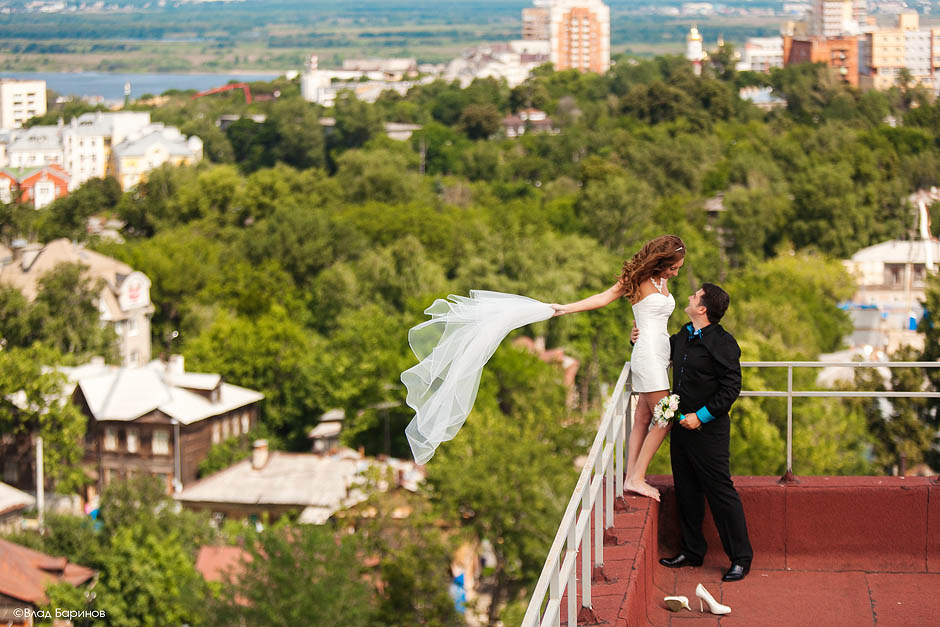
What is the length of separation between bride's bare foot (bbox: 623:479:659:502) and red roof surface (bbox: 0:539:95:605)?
65.8 ft

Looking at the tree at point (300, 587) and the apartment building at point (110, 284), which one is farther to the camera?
the apartment building at point (110, 284)

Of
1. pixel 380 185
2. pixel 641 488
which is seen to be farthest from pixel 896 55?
pixel 641 488

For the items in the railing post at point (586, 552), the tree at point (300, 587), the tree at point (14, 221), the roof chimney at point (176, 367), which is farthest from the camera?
the tree at point (14, 221)

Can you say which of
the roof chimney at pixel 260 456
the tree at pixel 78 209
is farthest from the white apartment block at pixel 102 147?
the roof chimney at pixel 260 456

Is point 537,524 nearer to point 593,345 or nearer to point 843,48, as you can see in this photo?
point 593,345

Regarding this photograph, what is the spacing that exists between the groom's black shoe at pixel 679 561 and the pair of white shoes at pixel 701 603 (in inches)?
16.8

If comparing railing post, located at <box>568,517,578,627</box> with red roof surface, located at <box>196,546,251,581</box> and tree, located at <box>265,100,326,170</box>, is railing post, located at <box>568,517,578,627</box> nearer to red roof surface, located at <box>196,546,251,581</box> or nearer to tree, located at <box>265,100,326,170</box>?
red roof surface, located at <box>196,546,251,581</box>

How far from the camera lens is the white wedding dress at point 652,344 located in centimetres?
533

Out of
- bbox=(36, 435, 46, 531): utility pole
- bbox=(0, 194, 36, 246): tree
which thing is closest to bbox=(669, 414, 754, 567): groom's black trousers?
bbox=(36, 435, 46, 531): utility pole

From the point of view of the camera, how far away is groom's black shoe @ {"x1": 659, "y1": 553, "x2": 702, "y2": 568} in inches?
218

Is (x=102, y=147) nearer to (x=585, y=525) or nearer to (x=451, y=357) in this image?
(x=451, y=357)

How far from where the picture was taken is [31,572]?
24.5 metres

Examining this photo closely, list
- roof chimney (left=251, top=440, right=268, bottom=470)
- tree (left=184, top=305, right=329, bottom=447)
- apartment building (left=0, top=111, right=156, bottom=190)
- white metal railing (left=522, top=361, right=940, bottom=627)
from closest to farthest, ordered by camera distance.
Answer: white metal railing (left=522, top=361, right=940, bottom=627), roof chimney (left=251, top=440, right=268, bottom=470), tree (left=184, top=305, right=329, bottom=447), apartment building (left=0, top=111, right=156, bottom=190)

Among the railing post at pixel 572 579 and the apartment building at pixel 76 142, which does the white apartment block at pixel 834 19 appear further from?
the railing post at pixel 572 579
